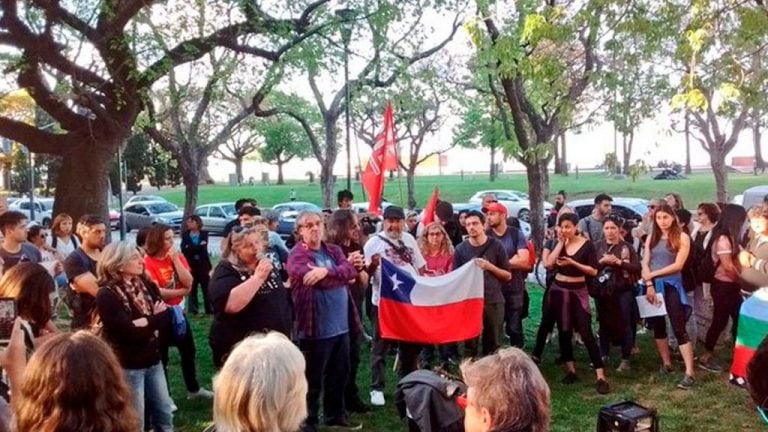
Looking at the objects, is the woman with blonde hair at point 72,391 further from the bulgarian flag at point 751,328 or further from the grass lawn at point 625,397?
the bulgarian flag at point 751,328

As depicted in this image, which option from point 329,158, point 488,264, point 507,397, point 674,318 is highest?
point 329,158

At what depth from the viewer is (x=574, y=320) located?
763 cm

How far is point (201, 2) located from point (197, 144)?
1051 cm

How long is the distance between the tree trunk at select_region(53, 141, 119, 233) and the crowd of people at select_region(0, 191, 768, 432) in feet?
13.9

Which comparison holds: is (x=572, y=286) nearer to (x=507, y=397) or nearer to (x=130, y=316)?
(x=130, y=316)

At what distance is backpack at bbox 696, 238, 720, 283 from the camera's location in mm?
7980

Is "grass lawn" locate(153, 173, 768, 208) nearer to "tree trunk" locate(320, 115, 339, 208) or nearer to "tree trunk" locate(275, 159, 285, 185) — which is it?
"tree trunk" locate(320, 115, 339, 208)

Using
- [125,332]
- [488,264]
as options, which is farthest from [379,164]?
[125,332]

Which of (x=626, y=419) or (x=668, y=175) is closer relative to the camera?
(x=626, y=419)

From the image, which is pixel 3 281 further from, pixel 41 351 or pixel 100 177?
pixel 100 177

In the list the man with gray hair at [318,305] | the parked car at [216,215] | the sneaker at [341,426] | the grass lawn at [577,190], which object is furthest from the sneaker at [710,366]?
the grass lawn at [577,190]

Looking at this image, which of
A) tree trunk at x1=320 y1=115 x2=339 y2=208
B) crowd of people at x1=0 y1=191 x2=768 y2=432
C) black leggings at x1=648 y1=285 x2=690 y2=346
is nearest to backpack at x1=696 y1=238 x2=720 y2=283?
crowd of people at x1=0 y1=191 x2=768 y2=432

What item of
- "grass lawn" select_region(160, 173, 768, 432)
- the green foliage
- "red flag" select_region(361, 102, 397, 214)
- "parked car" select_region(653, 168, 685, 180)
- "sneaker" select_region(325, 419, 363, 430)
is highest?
the green foliage

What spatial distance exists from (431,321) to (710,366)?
3048 millimetres
